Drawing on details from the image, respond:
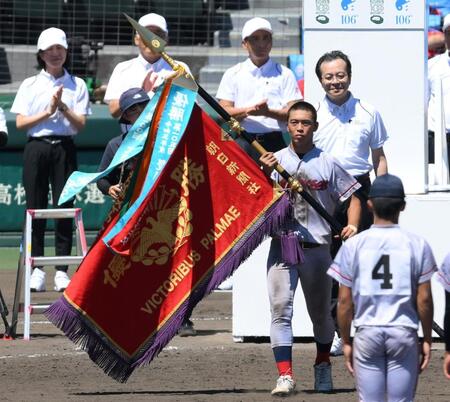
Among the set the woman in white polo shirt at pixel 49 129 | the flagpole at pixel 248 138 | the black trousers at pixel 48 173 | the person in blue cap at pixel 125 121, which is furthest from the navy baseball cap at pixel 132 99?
the black trousers at pixel 48 173

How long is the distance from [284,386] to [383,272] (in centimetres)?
206

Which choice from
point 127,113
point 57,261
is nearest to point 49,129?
point 57,261

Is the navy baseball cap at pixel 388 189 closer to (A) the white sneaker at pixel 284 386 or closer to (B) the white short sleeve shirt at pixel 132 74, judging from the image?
(A) the white sneaker at pixel 284 386

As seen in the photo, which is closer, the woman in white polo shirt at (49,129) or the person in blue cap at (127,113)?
the person in blue cap at (127,113)

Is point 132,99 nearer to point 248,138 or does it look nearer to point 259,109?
point 248,138

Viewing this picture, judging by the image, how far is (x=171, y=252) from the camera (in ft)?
26.5

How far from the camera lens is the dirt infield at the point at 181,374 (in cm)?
788

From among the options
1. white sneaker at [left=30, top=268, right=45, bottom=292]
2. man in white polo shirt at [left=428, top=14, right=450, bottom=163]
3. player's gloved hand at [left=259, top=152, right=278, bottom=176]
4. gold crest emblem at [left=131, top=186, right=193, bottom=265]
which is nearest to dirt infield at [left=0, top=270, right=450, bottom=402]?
gold crest emblem at [left=131, top=186, right=193, bottom=265]

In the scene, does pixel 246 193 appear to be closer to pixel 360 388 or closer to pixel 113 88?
pixel 360 388

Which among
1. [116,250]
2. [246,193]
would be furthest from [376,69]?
[116,250]

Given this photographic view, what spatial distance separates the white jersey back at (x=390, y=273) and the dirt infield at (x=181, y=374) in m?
1.88

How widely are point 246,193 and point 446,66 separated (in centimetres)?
436

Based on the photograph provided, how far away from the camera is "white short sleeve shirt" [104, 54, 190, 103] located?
11.2 m

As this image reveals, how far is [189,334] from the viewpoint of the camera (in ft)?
33.4
